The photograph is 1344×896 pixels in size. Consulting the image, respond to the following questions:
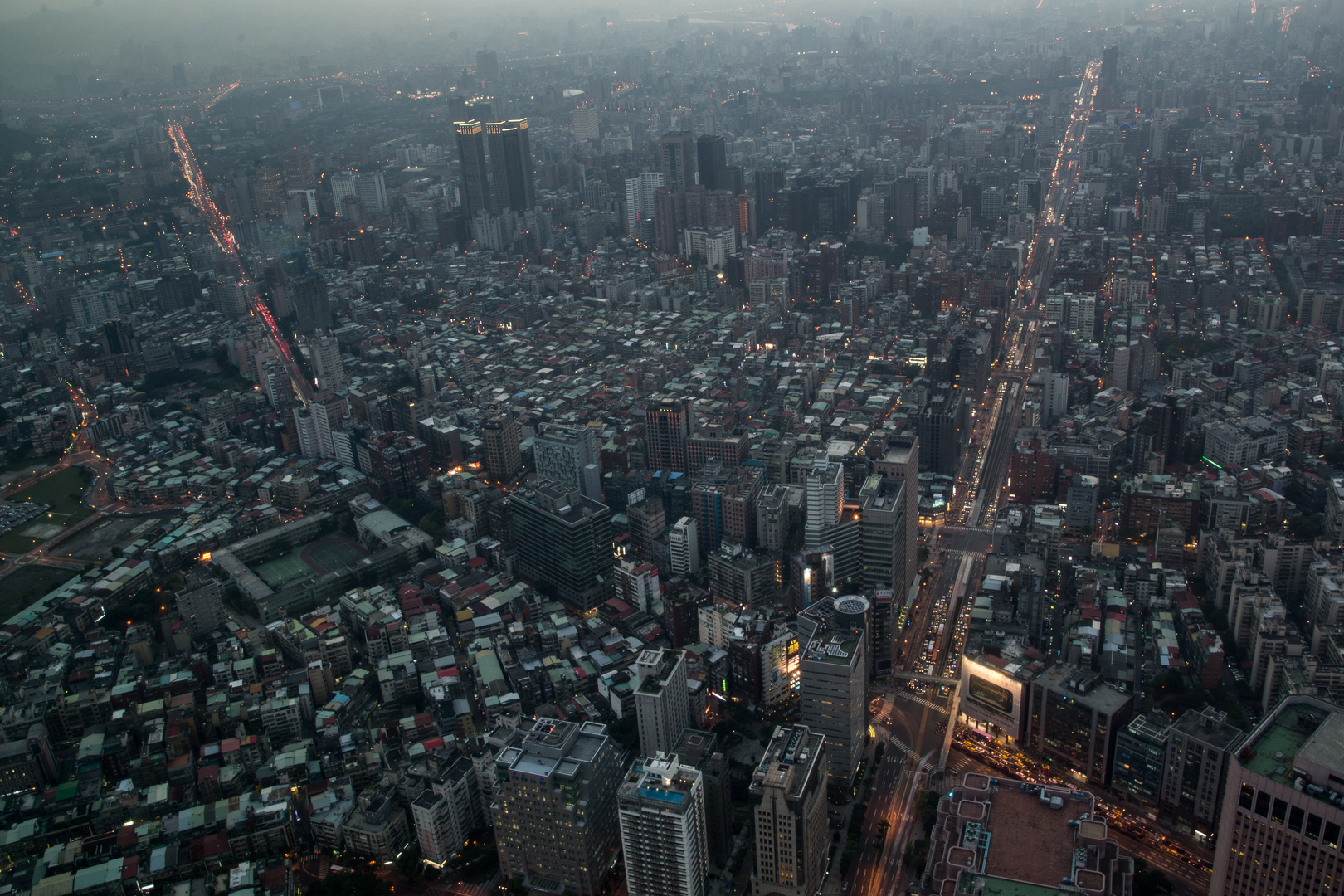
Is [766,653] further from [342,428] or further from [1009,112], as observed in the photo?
[1009,112]

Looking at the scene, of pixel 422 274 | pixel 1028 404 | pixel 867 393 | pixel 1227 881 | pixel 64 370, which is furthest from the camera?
pixel 422 274

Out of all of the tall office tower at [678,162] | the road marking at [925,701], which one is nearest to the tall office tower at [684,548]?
the road marking at [925,701]

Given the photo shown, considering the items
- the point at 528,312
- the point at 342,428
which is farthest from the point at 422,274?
the point at 342,428

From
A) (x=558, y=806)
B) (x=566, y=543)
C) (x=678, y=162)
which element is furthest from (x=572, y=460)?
(x=678, y=162)

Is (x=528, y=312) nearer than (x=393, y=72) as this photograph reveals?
Yes

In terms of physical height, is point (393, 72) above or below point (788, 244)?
above

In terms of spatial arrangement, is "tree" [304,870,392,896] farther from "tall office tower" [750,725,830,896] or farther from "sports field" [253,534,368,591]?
"sports field" [253,534,368,591]
